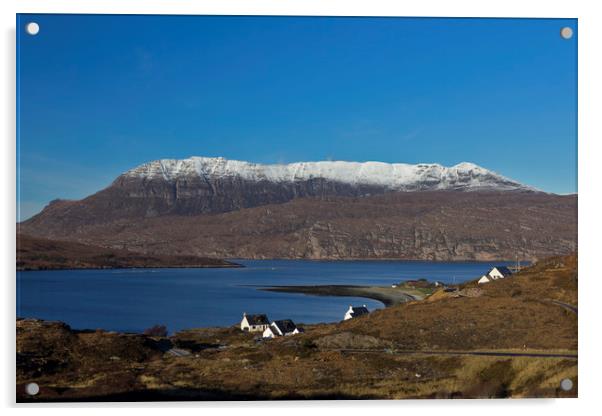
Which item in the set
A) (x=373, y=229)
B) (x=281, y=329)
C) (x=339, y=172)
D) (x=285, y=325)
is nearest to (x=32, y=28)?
(x=339, y=172)

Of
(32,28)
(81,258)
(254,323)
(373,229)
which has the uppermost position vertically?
(32,28)

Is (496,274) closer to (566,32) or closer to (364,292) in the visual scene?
(364,292)

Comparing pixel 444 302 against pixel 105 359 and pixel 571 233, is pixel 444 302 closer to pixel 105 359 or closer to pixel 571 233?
pixel 571 233

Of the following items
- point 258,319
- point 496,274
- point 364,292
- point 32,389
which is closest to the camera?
point 32,389

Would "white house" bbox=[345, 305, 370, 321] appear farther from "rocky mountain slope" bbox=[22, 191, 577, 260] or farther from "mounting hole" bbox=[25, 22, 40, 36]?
"mounting hole" bbox=[25, 22, 40, 36]

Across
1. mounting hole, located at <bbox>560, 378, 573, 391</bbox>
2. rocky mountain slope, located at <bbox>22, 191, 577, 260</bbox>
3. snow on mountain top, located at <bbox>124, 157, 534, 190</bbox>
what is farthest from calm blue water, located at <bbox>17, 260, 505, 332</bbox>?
mounting hole, located at <bbox>560, 378, 573, 391</bbox>
